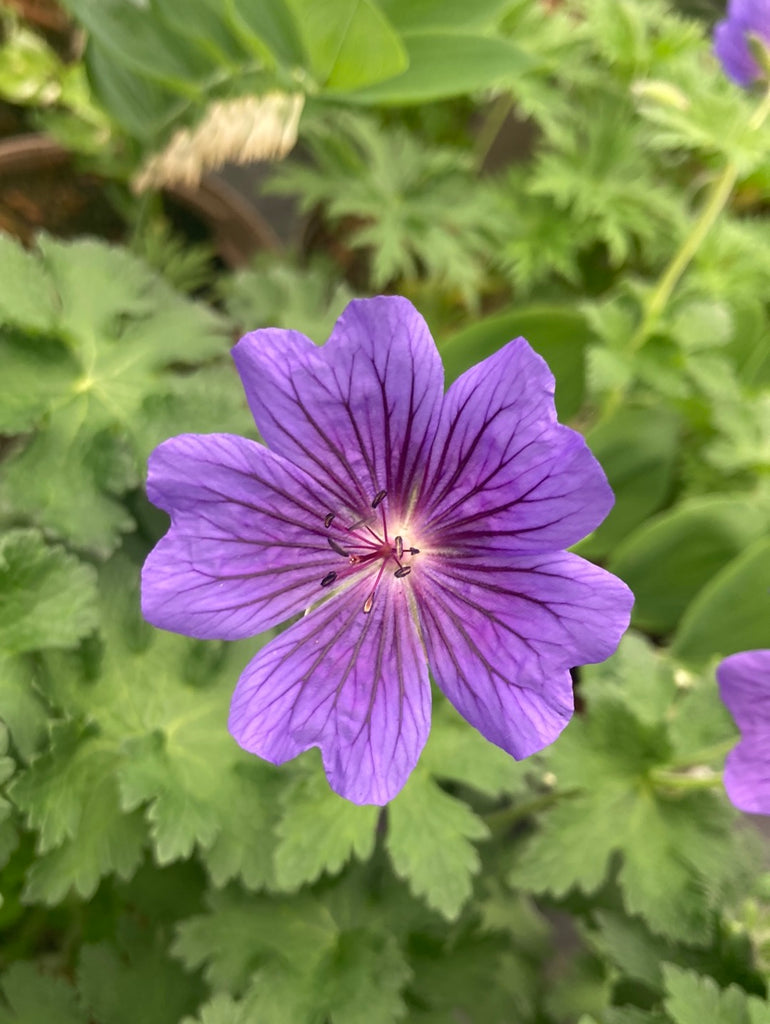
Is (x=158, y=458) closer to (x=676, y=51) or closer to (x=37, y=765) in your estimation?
(x=37, y=765)

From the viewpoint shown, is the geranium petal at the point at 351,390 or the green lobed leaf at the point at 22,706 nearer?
the geranium petal at the point at 351,390

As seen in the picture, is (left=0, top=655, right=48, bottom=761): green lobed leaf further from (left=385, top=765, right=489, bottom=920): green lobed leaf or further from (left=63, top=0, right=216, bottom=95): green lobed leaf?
(left=63, top=0, right=216, bottom=95): green lobed leaf

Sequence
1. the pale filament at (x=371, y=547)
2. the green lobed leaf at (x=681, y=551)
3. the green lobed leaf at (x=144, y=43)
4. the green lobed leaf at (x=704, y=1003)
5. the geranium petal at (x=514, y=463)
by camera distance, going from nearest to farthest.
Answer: the geranium petal at (x=514, y=463) → the pale filament at (x=371, y=547) → the green lobed leaf at (x=704, y=1003) → the green lobed leaf at (x=144, y=43) → the green lobed leaf at (x=681, y=551)

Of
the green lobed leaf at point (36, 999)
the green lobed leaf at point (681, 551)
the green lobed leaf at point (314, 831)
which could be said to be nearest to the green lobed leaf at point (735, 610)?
the green lobed leaf at point (681, 551)

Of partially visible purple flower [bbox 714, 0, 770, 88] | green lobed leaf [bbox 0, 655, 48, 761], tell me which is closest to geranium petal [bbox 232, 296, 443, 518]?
green lobed leaf [bbox 0, 655, 48, 761]

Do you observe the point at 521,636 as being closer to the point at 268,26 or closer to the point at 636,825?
the point at 636,825

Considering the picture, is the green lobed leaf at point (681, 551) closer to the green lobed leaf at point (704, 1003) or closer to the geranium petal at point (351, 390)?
the green lobed leaf at point (704, 1003)

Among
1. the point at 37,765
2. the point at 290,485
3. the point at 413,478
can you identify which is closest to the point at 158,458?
the point at 290,485
